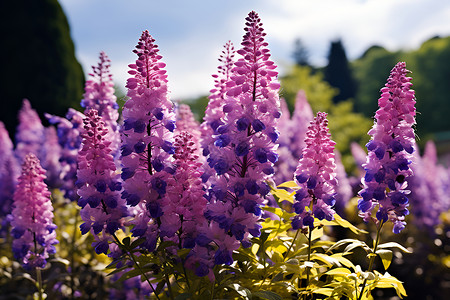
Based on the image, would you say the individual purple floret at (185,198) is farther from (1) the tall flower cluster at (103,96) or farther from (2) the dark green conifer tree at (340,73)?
(2) the dark green conifer tree at (340,73)

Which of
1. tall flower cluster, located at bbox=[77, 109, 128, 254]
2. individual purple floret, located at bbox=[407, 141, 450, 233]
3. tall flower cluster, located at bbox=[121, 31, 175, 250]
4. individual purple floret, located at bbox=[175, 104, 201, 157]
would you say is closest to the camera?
tall flower cluster, located at bbox=[121, 31, 175, 250]

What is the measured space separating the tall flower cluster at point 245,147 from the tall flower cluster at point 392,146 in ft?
1.93

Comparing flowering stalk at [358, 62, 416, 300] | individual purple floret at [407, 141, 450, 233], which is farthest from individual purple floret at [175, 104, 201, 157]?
individual purple floret at [407, 141, 450, 233]

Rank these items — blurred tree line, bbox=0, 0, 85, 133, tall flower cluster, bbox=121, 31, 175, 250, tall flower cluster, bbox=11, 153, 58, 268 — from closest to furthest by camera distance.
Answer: tall flower cluster, bbox=121, 31, 175, 250, tall flower cluster, bbox=11, 153, 58, 268, blurred tree line, bbox=0, 0, 85, 133

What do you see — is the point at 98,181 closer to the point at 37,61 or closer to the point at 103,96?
the point at 103,96

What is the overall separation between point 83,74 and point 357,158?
830 cm

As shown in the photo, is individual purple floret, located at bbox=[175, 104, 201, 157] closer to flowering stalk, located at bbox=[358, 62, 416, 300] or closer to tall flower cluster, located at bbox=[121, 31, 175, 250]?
tall flower cluster, located at bbox=[121, 31, 175, 250]

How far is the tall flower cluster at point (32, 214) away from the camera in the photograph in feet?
10.0

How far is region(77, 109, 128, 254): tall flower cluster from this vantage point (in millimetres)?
2350

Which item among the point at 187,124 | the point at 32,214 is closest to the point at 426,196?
the point at 187,124

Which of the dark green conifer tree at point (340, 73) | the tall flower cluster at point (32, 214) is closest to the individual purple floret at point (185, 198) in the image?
the tall flower cluster at point (32, 214)

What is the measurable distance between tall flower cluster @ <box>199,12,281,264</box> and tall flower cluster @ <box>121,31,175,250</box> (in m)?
0.25

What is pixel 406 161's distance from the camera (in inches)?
93.5

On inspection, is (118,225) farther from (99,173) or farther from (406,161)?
(406,161)
